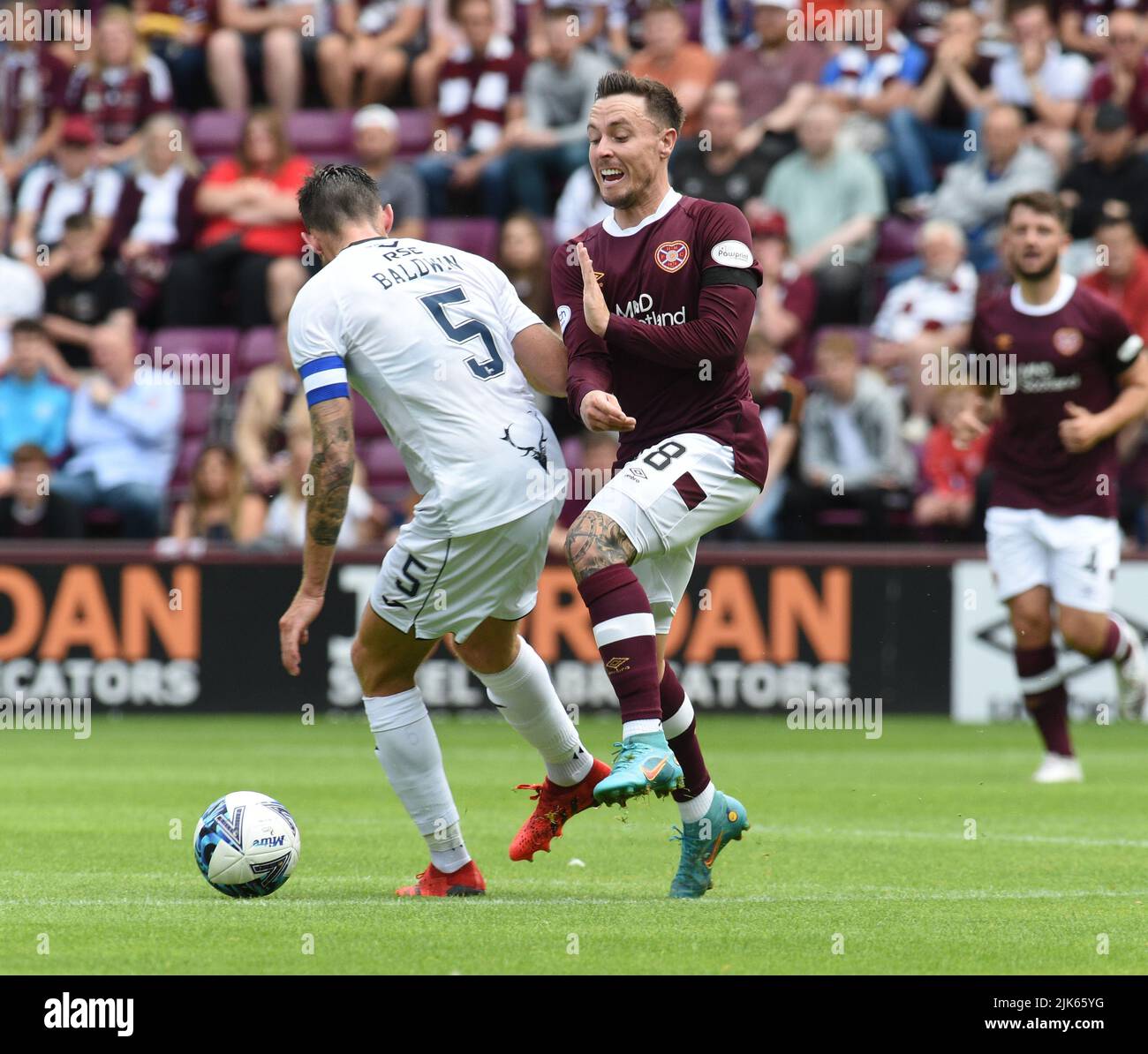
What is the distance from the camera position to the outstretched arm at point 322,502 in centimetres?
672

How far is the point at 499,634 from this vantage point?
723 centimetres

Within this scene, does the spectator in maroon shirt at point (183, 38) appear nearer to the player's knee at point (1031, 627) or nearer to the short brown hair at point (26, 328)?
the short brown hair at point (26, 328)

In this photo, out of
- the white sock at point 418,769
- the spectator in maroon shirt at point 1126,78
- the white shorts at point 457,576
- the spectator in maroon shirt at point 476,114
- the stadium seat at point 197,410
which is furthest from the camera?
the spectator in maroon shirt at point 476,114

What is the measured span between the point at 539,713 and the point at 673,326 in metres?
1.48

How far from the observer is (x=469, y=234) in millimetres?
18266

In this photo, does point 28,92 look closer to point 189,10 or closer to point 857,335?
point 189,10

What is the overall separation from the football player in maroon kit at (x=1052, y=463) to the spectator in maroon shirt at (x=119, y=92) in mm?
10810

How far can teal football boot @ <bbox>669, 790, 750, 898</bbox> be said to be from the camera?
7094mm

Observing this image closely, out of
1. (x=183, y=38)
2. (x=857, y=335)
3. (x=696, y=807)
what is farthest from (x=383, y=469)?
(x=696, y=807)

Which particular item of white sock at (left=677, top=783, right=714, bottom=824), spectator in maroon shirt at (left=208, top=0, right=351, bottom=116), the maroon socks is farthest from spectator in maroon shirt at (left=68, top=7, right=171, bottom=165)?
white sock at (left=677, top=783, right=714, bottom=824)

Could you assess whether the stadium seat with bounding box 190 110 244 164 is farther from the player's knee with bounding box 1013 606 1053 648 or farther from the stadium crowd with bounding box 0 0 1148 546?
the player's knee with bounding box 1013 606 1053 648

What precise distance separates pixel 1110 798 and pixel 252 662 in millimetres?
7255

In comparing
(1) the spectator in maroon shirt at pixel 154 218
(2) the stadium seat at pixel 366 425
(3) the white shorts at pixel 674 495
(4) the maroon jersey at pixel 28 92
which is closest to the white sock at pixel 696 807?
(3) the white shorts at pixel 674 495

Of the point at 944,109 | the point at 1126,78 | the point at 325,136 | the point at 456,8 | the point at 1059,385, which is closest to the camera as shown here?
the point at 1059,385
